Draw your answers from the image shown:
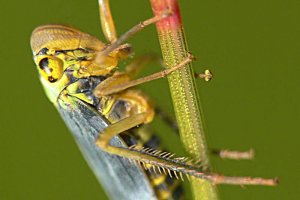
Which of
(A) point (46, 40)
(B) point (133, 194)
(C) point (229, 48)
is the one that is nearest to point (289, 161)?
(C) point (229, 48)

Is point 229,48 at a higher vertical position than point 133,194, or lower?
higher

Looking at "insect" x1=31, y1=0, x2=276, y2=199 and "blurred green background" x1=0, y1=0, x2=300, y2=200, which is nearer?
"insect" x1=31, y1=0, x2=276, y2=199

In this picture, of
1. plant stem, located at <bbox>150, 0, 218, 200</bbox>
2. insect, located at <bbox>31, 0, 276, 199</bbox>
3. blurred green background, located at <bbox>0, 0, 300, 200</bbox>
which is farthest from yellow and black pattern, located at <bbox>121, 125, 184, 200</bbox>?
plant stem, located at <bbox>150, 0, 218, 200</bbox>

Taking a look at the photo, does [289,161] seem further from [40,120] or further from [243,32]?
[40,120]

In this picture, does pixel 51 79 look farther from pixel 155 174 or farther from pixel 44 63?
pixel 155 174

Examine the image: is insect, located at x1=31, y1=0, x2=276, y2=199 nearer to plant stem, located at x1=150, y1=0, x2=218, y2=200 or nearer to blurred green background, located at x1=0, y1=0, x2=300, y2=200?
blurred green background, located at x1=0, y1=0, x2=300, y2=200

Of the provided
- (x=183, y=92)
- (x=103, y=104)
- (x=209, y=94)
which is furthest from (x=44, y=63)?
(x=209, y=94)
